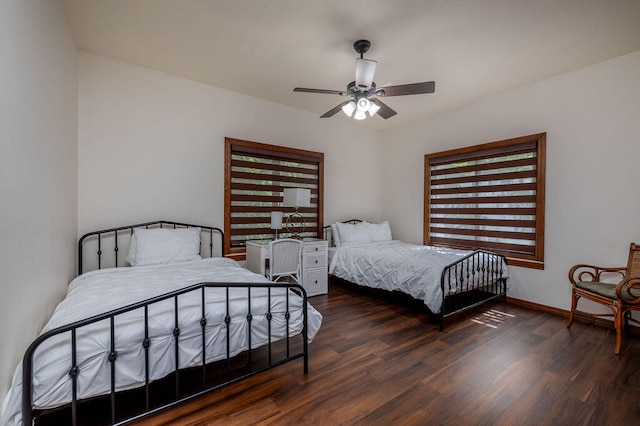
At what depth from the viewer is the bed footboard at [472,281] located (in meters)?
3.03

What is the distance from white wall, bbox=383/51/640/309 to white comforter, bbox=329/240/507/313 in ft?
2.04

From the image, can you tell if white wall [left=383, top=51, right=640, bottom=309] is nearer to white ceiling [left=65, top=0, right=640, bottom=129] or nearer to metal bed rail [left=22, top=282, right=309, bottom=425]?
white ceiling [left=65, top=0, right=640, bottom=129]

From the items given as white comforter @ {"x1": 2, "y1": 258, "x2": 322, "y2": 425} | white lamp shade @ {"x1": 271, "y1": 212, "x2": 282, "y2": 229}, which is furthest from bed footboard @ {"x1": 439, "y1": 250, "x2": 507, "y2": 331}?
white lamp shade @ {"x1": 271, "y1": 212, "x2": 282, "y2": 229}

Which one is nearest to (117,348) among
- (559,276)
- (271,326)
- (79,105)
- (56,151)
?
(271,326)

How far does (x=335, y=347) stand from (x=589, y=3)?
3.41m

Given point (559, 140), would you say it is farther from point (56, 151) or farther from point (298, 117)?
point (56, 151)

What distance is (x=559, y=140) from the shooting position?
3.38 metres

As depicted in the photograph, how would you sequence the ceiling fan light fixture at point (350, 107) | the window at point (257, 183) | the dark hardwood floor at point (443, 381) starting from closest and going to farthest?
1. the dark hardwood floor at point (443, 381)
2. the ceiling fan light fixture at point (350, 107)
3. the window at point (257, 183)

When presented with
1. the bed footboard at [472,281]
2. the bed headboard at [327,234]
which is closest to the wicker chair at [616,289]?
the bed footboard at [472,281]

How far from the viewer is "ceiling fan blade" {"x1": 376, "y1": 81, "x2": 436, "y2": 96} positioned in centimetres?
243

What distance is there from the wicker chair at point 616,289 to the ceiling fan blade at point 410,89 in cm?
236

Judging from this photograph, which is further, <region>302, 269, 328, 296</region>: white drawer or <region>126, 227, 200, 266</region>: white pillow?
<region>302, 269, 328, 296</region>: white drawer

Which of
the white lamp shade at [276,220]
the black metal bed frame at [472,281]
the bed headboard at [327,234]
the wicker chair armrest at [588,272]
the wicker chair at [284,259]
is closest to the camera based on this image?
the wicker chair armrest at [588,272]

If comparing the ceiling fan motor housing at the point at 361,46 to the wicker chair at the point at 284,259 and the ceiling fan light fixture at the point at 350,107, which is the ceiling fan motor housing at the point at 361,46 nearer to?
the ceiling fan light fixture at the point at 350,107
